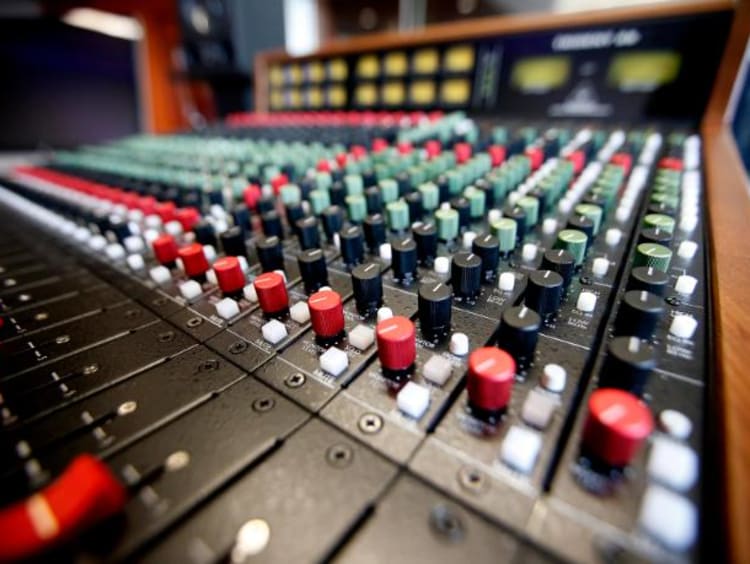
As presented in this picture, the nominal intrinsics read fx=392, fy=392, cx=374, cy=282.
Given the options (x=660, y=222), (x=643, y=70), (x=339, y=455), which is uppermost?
(x=643, y=70)

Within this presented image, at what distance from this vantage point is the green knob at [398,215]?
763mm

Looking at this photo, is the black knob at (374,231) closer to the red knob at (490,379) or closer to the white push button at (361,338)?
the white push button at (361,338)

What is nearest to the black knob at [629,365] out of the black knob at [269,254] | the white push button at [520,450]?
the white push button at [520,450]

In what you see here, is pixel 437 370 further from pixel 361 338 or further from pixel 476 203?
pixel 476 203

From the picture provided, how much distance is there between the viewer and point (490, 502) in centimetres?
34

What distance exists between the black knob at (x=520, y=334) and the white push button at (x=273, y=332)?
0.94 ft

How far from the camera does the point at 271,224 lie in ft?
2.62

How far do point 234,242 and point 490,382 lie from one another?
555 millimetres

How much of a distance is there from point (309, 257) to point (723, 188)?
83 cm

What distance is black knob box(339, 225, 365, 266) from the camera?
68 centimetres

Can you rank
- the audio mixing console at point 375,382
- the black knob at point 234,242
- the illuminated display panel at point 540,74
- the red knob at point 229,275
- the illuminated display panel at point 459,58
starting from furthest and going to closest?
the illuminated display panel at point 459,58
the illuminated display panel at point 540,74
the black knob at point 234,242
the red knob at point 229,275
the audio mixing console at point 375,382

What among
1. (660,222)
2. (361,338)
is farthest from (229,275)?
(660,222)

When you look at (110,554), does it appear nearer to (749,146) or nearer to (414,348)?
(414,348)

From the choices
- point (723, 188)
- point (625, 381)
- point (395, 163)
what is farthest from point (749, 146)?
point (625, 381)
